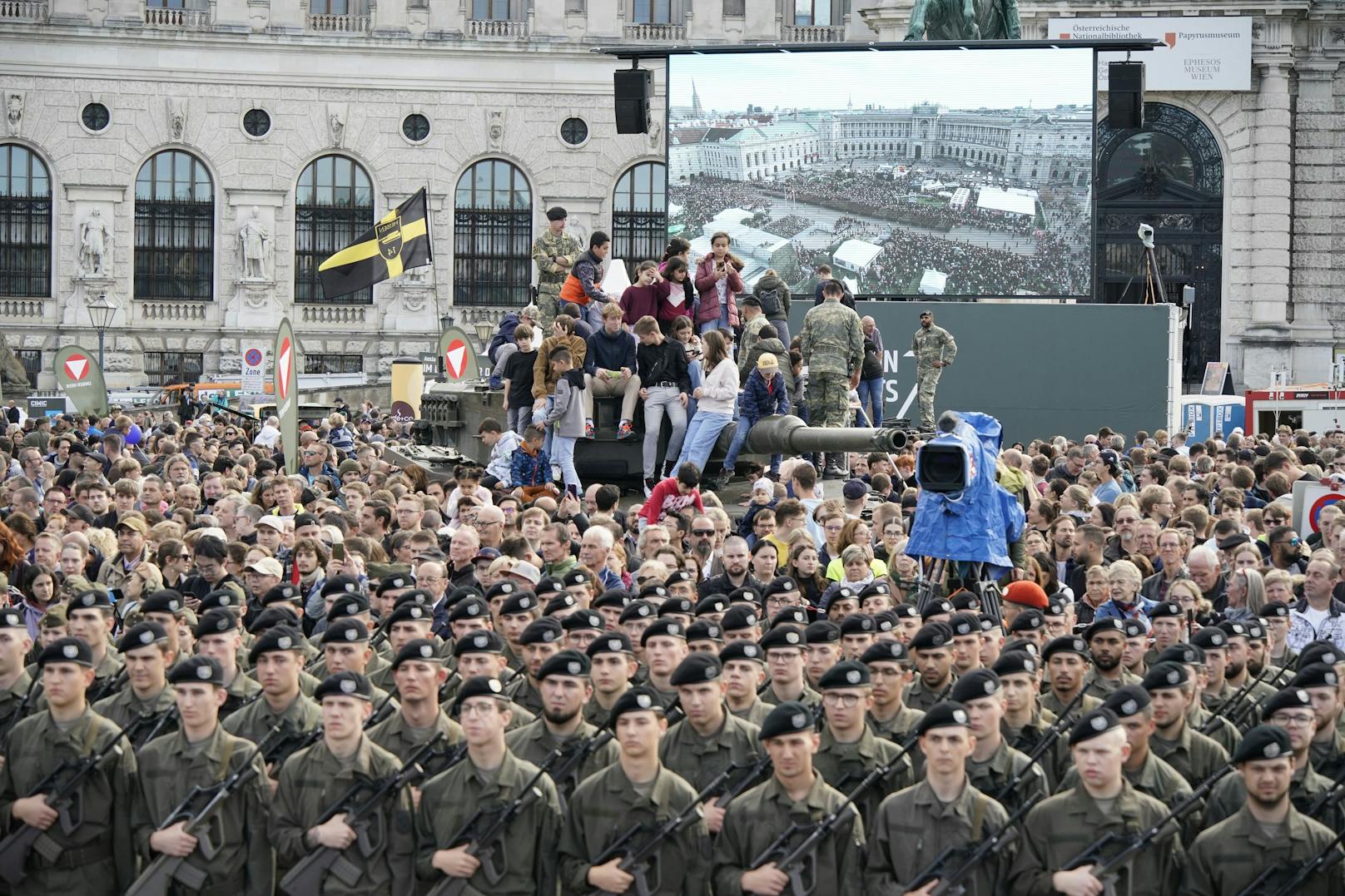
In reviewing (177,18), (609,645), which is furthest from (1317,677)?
(177,18)

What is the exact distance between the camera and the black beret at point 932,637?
10.8 metres

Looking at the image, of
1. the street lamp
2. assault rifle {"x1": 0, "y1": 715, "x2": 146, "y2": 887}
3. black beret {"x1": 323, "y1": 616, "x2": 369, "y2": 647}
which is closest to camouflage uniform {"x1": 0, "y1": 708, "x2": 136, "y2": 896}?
assault rifle {"x1": 0, "y1": 715, "x2": 146, "y2": 887}

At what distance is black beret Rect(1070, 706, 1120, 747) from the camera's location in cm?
884

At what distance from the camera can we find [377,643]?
12.4m

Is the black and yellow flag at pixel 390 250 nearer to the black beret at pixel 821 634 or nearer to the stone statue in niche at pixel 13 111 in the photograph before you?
the black beret at pixel 821 634

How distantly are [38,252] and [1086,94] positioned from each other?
107ft

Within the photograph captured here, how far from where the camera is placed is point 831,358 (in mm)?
19984

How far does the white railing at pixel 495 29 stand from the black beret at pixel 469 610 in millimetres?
45471

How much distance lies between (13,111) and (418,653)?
47.4m

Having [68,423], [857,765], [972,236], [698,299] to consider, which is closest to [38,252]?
[68,423]

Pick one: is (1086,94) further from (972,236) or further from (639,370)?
(639,370)

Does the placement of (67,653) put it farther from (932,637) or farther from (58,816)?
(932,637)

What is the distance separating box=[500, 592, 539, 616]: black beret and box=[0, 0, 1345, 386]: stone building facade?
43.1 meters

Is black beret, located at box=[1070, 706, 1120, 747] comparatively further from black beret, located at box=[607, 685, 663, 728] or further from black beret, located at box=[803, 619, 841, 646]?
black beret, located at box=[803, 619, 841, 646]
